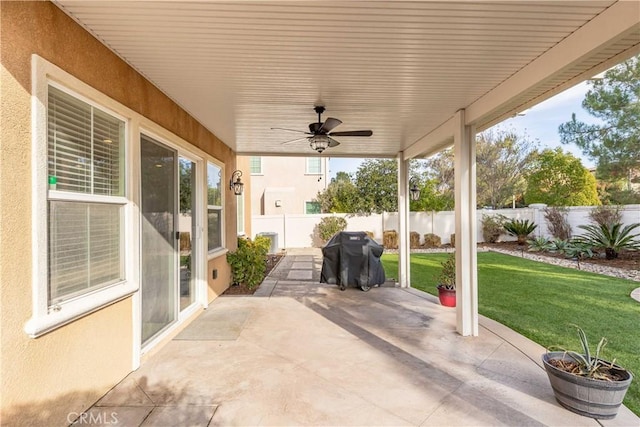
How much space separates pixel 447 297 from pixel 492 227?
31.3ft

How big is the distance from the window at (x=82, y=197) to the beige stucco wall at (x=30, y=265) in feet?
0.78

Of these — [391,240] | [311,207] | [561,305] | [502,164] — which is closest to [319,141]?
[561,305]

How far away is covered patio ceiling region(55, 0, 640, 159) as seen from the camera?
2.12 meters

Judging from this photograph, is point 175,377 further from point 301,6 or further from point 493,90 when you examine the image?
point 493,90

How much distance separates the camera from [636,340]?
3727mm

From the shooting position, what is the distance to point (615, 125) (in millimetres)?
8422

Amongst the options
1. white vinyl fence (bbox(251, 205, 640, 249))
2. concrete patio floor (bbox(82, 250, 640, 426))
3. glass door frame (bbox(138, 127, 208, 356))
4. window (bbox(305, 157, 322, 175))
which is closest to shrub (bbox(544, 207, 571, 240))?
white vinyl fence (bbox(251, 205, 640, 249))

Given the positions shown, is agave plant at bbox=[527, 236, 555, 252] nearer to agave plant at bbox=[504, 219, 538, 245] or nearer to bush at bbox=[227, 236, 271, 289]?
agave plant at bbox=[504, 219, 538, 245]

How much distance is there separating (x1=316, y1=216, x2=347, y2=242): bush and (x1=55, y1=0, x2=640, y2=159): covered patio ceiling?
9.11m

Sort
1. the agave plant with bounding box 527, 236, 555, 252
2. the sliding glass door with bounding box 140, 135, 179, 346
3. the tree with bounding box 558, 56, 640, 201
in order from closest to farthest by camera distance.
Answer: the sliding glass door with bounding box 140, 135, 179, 346 → the tree with bounding box 558, 56, 640, 201 → the agave plant with bounding box 527, 236, 555, 252

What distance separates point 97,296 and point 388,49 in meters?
3.29

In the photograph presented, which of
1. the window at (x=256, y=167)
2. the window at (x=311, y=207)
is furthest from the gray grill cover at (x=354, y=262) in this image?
the window at (x=256, y=167)

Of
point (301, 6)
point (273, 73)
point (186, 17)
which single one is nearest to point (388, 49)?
point (301, 6)

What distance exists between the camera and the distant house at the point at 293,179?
52.9 feet
